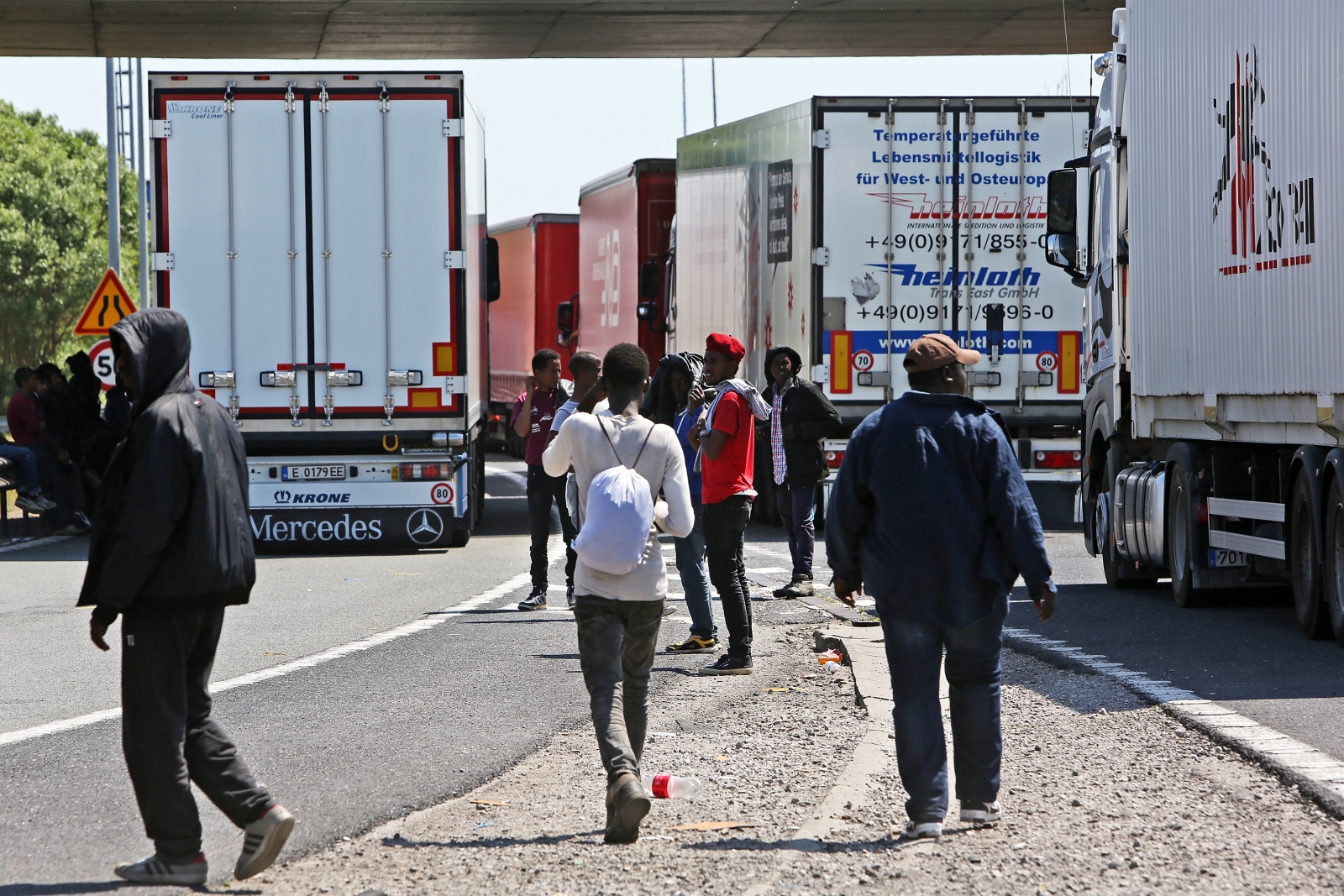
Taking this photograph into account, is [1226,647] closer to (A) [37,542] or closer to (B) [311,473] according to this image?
(B) [311,473]

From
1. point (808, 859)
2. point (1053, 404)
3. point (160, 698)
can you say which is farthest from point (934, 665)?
point (1053, 404)

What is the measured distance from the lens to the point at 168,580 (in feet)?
17.2

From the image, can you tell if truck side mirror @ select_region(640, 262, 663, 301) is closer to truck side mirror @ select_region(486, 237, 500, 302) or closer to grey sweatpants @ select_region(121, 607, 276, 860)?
truck side mirror @ select_region(486, 237, 500, 302)

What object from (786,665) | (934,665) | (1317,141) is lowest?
(786,665)

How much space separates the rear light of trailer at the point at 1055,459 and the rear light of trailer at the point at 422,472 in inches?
234

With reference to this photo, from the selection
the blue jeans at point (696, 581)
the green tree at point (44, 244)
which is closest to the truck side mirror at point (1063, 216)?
the blue jeans at point (696, 581)

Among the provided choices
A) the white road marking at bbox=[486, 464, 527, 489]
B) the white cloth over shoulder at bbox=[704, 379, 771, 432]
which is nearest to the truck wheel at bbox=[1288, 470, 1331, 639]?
the white cloth over shoulder at bbox=[704, 379, 771, 432]

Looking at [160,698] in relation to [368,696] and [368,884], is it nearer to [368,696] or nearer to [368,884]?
[368,884]

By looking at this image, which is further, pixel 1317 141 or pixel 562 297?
pixel 562 297

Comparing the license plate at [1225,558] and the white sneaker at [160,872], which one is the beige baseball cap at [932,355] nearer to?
the white sneaker at [160,872]

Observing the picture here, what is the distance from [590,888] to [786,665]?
499 cm

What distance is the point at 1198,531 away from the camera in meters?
12.4

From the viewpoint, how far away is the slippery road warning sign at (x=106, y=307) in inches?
955

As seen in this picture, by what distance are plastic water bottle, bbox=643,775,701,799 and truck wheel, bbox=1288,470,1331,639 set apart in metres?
5.18
